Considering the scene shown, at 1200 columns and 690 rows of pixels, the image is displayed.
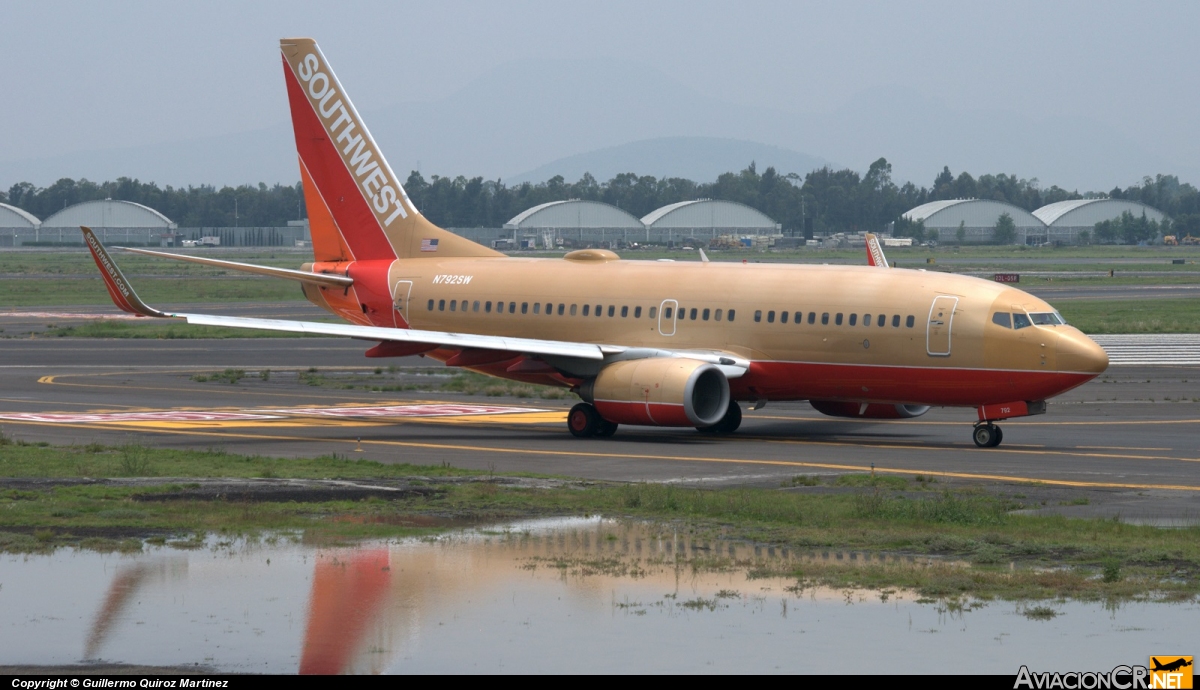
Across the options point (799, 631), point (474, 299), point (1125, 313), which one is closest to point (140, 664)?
point (799, 631)

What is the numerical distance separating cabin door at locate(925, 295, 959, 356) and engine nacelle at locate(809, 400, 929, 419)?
11.8 feet

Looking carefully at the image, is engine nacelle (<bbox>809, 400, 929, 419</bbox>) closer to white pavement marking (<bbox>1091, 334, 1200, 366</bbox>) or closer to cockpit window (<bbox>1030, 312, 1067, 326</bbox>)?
cockpit window (<bbox>1030, 312, 1067, 326</bbox>)

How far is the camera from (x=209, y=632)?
15.9 meters

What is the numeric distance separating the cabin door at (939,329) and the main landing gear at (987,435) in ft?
6.21

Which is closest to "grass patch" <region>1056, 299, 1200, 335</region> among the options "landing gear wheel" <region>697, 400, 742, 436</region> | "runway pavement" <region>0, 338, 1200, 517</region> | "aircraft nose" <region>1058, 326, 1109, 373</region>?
"runway pavement" <region>0, 338, 1200, 517</region>

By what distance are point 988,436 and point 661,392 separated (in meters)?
7.58

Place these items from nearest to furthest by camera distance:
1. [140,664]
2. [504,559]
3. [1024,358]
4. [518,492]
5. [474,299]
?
[140,664] → [504,559] → [518,492] → [1024,358] → [474,299]

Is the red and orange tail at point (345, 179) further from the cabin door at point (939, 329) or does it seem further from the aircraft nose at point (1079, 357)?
the aircraft nose at point (1079, 357)

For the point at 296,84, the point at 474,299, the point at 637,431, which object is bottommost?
the point at 637,431

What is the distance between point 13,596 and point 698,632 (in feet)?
26.3

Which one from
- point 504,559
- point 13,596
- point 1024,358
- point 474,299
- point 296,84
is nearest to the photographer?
point 13,596

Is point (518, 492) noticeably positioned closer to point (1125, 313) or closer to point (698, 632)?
point (698, 632)

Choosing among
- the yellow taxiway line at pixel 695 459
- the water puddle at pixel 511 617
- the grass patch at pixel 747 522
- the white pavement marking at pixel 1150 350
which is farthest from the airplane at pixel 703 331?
the white pavement marking at pixel 1150 350

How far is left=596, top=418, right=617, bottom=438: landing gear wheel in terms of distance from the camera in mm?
37375
